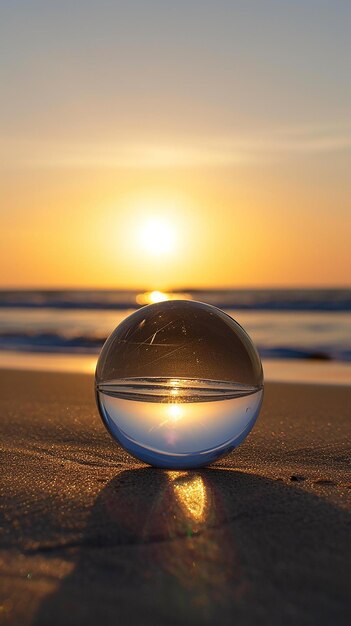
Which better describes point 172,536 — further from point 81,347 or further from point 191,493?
point 81,347

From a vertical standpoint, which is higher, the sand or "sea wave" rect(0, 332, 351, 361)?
the sand

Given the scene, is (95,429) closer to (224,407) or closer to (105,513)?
(224,407)

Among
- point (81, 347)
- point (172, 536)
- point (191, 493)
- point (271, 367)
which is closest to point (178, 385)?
point (191, 493)

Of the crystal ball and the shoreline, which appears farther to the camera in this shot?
the shoreline

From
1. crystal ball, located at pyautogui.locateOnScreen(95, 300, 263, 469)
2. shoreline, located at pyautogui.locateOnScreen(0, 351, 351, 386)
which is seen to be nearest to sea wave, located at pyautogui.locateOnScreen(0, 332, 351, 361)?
shoreline, located at pyautogui.locateOnScreen(0, 351, 351, 386)

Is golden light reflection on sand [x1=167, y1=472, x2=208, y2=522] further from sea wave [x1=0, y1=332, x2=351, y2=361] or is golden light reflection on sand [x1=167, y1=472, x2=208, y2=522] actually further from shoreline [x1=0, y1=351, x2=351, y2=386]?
sea wave [x1=0, y1=332, x2=351, y2=361]

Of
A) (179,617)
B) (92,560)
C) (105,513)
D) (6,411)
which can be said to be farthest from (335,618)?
(6,411)
